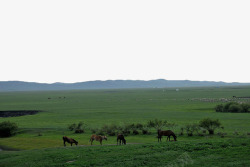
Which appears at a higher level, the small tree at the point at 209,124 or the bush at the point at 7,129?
the small tree at the point at 209,124

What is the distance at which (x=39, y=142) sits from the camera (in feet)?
103

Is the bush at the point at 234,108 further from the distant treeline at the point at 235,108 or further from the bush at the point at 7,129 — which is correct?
the bush at the point at 7,129

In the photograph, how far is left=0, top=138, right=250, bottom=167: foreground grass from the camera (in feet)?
55.6

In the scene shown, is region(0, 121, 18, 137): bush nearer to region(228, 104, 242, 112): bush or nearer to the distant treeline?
the distant treeline

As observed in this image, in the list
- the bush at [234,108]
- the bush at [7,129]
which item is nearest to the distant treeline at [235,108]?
the bush at [234,108]

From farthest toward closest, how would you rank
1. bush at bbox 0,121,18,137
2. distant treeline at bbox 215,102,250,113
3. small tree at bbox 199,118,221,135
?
1. distant treeline at bbox 215,102,250,113
2. bush at bbox 0,121,18,137
3. small tree at bbox 199,118,221,135

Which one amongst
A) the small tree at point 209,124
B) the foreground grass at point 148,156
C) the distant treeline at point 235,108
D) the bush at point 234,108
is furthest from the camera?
the bush at point 234,108

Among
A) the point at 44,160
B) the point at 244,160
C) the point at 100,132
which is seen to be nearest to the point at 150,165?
the point at 244,160

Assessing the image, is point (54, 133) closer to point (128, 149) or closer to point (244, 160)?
point (128, 149)

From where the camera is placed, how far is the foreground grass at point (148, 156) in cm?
1695

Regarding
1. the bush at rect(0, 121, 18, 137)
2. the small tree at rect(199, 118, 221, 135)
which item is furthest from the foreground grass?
the bush at rect(0, 121, 18, 137)

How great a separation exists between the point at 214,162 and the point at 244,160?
72.8 inches

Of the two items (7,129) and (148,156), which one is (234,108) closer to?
(7,129)

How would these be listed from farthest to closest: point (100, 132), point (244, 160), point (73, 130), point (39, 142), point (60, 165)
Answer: point (73, 130)
point (100, 132)
point (39, 142)
point (60, 165)
point (244, 160)
